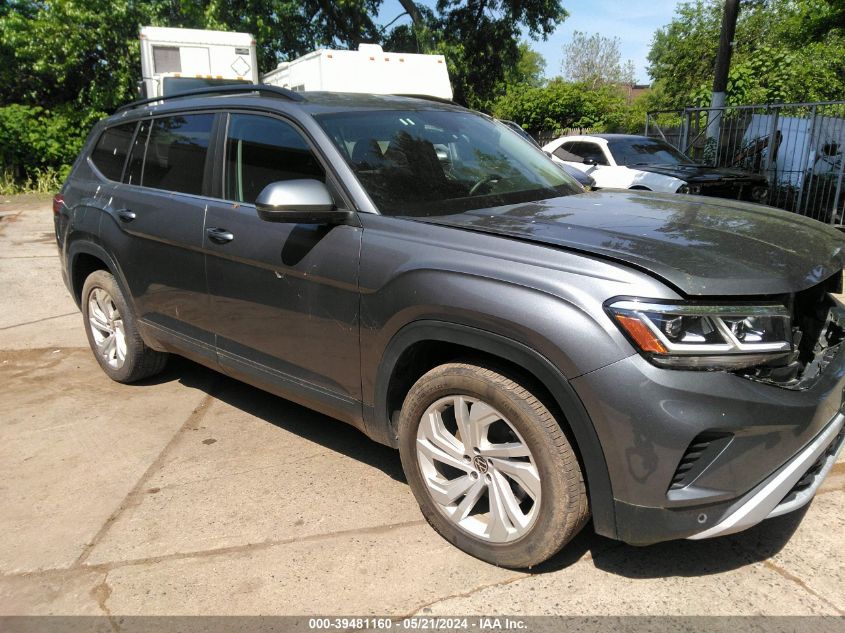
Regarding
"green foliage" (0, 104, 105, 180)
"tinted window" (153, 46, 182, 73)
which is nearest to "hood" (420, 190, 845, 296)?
"tinted window" (153, 46, 182, 73)

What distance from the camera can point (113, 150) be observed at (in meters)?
4.66

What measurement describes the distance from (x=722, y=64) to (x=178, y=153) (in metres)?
12.3

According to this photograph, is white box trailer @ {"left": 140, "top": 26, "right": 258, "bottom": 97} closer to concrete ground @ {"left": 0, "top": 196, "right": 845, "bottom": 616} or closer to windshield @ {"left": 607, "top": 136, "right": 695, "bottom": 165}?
windshield @ {"left": 607, "top": 136, "right": 695, "bottom": 165}

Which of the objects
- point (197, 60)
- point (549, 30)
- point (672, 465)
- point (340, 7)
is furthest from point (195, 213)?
point (549, 30)

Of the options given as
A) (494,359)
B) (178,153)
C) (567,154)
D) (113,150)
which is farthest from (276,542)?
(567,154)

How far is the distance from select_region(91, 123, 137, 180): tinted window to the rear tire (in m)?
0.67

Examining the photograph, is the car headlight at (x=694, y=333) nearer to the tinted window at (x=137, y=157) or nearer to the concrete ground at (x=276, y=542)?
the concrete ground at (x=276, y=542)

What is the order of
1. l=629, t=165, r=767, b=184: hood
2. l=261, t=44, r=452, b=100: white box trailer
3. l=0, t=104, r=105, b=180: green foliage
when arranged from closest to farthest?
l=629, t=165, r=767, b=184: hood → l=261, t=44, r=452, b=100: white box trailer → l=0, t=104, r=105, b=180: green foliage

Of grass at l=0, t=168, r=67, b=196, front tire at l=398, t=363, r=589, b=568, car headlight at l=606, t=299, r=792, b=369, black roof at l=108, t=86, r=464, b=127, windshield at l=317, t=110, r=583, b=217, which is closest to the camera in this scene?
car headlight at l=606, t=299, r=792, b=369

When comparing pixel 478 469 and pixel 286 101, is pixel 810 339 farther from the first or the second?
pixel 286 101

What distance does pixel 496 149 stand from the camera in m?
3.78

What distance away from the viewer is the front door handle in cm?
A: 349

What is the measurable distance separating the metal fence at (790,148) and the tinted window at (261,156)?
10.1 metres

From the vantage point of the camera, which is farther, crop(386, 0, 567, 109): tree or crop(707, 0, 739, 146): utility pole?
crop(386, 0, 567, 109): tree
